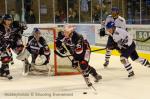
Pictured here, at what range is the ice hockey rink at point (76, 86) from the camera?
625cm

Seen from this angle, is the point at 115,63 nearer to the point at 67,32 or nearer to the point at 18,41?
the point at 18,41

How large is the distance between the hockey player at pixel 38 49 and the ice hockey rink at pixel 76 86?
0.35 meters

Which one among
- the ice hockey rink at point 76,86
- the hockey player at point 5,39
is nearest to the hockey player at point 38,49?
the ice hockey rink at point 76,86

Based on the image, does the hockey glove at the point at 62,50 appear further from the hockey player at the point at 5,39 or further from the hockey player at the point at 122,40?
the hockey player at the point at 5,39

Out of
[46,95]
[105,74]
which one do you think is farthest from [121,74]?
[46,95]

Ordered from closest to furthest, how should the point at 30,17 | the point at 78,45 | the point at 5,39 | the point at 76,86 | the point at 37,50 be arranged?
the point at 78,45 → the point at 76,86 → the point at 5,39 → the point at 37,50 → the point at 30,17

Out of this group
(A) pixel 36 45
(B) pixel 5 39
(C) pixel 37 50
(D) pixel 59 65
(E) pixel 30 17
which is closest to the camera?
(B) pixel 5 39

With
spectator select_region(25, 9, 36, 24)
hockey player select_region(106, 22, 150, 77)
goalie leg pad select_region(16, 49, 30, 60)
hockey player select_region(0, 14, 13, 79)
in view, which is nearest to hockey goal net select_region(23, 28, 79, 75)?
goalie leg pad select_region(16, 49, 30, 60)

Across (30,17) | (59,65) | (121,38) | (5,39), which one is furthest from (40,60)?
(30,17)

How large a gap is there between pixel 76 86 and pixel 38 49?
153cm

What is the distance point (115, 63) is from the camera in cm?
982

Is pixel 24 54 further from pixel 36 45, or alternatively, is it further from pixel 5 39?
pixel 5 39

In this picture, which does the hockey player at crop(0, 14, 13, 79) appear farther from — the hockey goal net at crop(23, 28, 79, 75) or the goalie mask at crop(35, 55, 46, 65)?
the hockey goal net at crop(23, 28, 79, 75)

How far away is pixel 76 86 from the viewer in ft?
23.2
